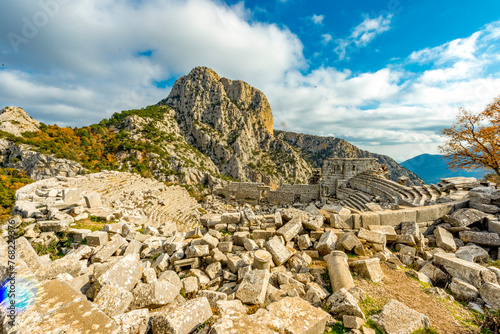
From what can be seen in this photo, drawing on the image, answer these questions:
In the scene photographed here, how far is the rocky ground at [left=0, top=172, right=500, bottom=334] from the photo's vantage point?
238 cm

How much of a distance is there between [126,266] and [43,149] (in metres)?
29.2

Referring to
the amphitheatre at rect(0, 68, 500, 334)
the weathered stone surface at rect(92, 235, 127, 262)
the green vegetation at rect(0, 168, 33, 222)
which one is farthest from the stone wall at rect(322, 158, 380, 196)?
the green vegetation at rect(0, 168, 33, 222)

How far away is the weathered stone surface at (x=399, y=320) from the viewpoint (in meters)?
2.56

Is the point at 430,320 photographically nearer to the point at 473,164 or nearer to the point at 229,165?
the point at 473,164

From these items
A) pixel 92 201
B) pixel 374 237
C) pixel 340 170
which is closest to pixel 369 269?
pixel 374 237

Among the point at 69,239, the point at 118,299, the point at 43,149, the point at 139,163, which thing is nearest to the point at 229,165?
the point at 139,163

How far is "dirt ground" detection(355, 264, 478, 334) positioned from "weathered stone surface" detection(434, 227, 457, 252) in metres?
2.63

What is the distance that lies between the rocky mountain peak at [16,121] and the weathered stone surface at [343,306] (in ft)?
132

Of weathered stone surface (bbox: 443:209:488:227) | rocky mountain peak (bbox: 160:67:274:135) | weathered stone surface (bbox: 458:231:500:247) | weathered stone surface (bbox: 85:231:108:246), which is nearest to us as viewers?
weathered stone surface (bbox: 85:231:108:246)

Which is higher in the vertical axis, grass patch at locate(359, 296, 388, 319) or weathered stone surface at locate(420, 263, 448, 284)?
weathered stone surface at locate(420, 263, 448, 284)

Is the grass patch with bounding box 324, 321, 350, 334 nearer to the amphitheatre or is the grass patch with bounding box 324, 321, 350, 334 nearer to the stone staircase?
the amphitheatre

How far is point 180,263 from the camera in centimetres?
435

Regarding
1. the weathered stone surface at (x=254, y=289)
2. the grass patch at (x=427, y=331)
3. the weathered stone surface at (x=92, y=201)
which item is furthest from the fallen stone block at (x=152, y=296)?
the weathered stone surface at (x=92, y=201)

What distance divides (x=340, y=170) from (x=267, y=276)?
68.5 ft
